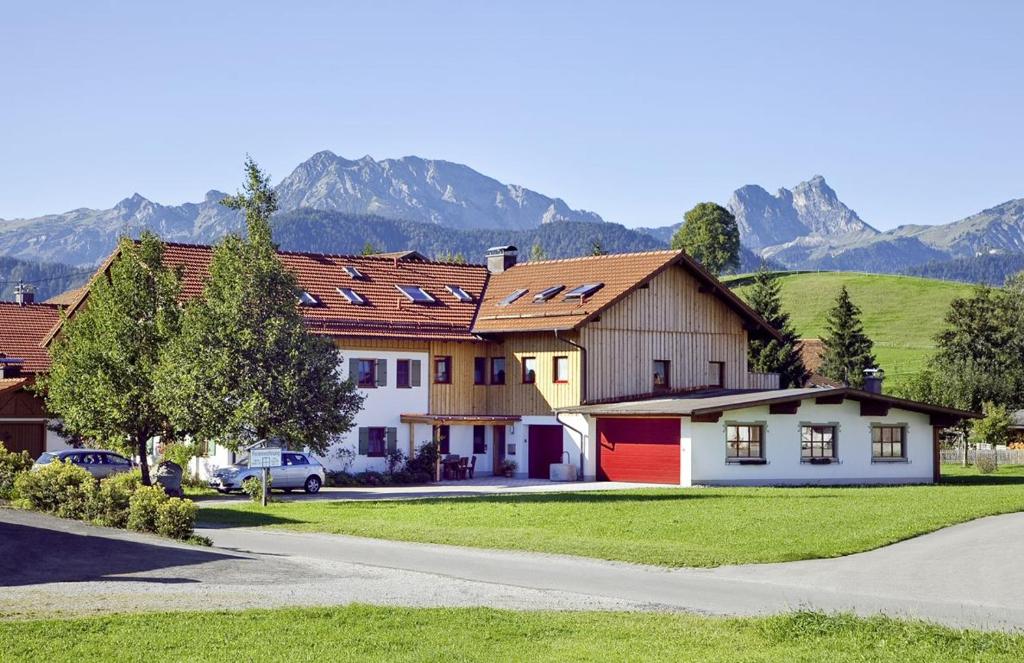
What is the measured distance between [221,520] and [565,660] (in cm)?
2167

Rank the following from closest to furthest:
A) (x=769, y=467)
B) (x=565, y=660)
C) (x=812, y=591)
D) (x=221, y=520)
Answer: (x=565, y=660), (x=812, y=591), (x=221, y=520), (x=769, y=467)

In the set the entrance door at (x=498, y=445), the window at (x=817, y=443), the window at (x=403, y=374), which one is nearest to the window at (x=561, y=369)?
the entrance door at (x=498, y=445)

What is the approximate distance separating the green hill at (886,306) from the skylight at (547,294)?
216 feet

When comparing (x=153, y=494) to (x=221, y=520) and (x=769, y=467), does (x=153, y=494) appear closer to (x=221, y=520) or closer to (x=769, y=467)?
(x=221, y=520)

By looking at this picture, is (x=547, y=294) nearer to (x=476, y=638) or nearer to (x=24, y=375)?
(x=24, y=375)

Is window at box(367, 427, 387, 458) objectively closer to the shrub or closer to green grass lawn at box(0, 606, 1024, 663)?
the shrub

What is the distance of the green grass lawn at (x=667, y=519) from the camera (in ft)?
93.5

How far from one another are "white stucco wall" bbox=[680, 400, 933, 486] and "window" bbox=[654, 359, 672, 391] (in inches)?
263

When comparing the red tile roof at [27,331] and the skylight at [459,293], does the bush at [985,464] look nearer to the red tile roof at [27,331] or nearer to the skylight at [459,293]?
the skylight at [459,293]

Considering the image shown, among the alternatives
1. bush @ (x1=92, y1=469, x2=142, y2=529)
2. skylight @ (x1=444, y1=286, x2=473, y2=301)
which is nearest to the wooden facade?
skylight @ (x1=444, y1=286, x2=473, y2=301)

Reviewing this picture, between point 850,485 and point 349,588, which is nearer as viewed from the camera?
point 349,588

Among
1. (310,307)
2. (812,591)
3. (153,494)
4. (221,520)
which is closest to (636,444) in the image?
(310,307)

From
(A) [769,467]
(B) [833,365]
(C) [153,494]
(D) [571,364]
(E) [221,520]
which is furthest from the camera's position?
(B) [833,365]

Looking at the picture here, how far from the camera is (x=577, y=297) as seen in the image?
55.2 m
